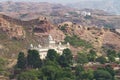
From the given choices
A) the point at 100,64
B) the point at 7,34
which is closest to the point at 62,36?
the point at 7,34

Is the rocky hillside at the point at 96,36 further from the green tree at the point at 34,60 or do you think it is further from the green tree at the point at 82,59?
the green tree at the point at 34,60

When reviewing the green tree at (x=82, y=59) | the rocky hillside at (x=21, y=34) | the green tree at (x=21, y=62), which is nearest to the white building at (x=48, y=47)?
the green tree at (x=82, y=59)

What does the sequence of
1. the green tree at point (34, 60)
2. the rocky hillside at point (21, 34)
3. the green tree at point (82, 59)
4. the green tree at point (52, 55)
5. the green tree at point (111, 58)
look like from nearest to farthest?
the green tree at point (34, 60) → the green tree at point (52, 55) → the green tree at point (82, 59) → the green tree at point (111, 58) → the rocky hillside at point (21, 34)

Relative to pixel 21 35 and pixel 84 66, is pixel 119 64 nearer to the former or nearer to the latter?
pixel 84 66

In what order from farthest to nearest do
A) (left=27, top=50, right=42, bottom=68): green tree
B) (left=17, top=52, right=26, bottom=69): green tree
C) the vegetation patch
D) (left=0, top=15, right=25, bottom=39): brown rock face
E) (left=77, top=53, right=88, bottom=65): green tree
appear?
the vegetation patch, (left=0, top=15, right=25, bottom=39): brown rock face, (left=77, top=53, right=88, bottom=65): green tree, (left=17, top=52, right=26, bottom=69): green tree, (left=27, top=50, right=42, bottom=68): green tree

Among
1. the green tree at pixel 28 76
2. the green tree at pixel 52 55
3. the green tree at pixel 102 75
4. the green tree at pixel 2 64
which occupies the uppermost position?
the green tree at pixel 52 55

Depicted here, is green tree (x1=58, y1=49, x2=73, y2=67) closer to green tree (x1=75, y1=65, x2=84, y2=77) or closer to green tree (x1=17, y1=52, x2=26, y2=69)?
green tree (x1=75, y1=65, x2=84, y2=77)

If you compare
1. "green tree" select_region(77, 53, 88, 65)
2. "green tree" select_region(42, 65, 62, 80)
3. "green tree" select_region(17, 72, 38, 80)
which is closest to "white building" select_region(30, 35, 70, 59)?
"green tree" select_region(77, 53, 88, 65)
